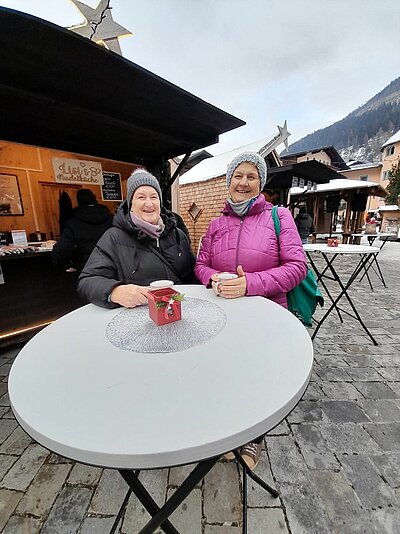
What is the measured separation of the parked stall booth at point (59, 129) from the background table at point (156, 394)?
179 centimetres

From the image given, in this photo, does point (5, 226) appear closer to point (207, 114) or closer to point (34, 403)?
point (207, 114)

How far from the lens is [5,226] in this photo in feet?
12.0

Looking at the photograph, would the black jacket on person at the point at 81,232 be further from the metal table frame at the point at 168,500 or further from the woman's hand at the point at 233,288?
the metal table frame at the point at 168,500

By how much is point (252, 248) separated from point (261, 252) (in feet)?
0.19

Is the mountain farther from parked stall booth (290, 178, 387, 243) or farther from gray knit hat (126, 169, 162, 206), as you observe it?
gray knit hat (126, 169, 162, 206)

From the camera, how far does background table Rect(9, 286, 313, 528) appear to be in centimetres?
47

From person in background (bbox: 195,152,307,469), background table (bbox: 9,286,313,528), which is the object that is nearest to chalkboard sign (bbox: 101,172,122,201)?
person in background (bbox: 195,152,307,469)

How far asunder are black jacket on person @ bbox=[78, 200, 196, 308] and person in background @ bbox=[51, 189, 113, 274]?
5.22 feet

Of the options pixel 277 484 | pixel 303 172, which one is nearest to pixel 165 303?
pixel 277 484

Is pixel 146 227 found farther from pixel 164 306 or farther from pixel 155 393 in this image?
pixel 155 393

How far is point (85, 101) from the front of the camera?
2.14 metres

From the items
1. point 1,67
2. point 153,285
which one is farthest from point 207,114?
point 153,285

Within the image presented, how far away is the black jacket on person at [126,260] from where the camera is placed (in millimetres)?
1265

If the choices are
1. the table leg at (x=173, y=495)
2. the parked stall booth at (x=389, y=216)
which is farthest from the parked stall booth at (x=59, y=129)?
the parked stall booth at (x=389, y=216)
